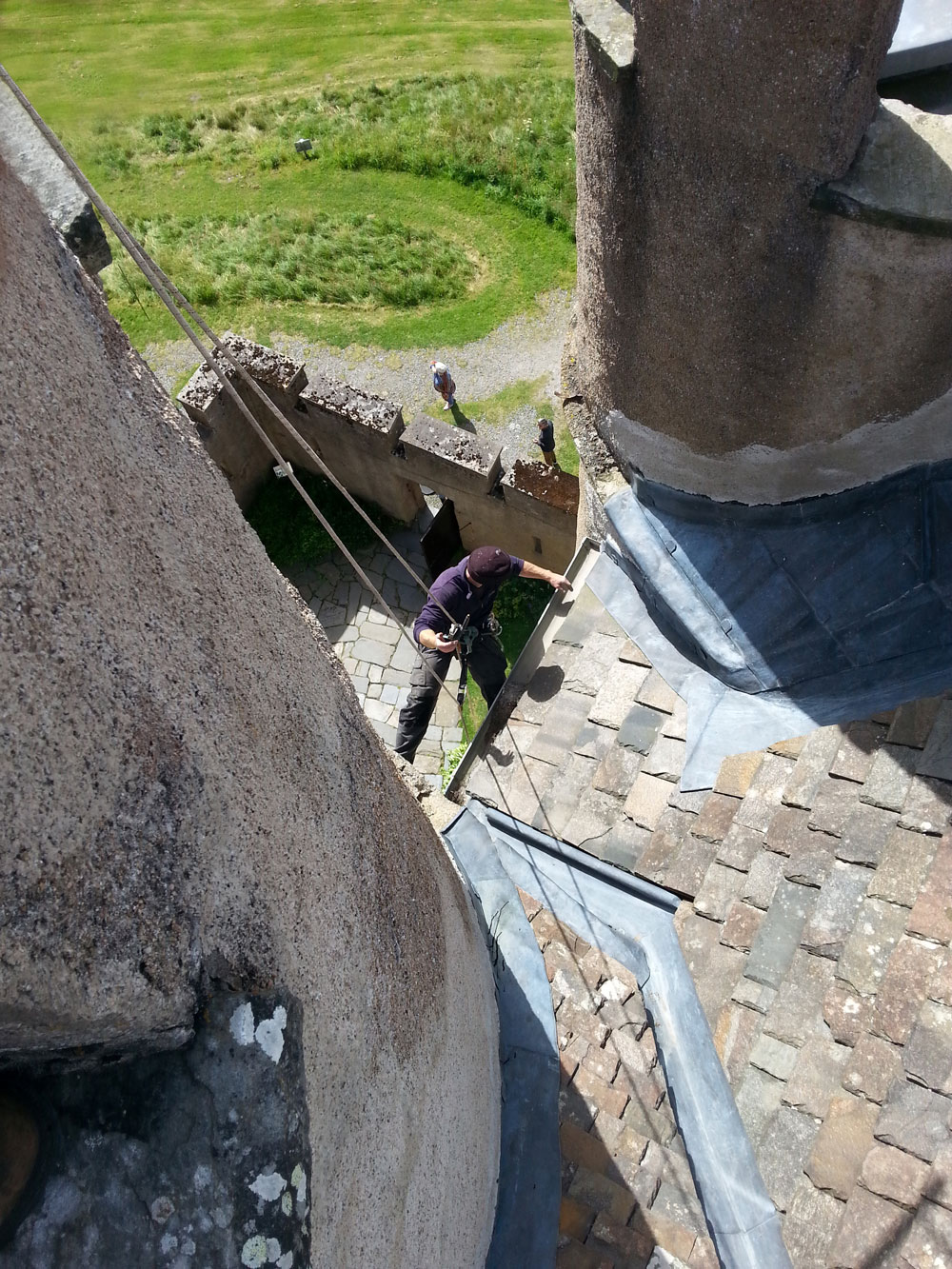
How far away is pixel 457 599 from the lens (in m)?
7.30

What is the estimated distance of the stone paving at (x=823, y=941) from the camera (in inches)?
130

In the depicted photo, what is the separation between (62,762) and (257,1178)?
2.86 feet

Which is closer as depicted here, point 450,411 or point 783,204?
point 783,204

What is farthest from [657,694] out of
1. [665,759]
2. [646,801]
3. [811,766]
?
[811,766]

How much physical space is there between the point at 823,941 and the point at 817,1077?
537 millimetres

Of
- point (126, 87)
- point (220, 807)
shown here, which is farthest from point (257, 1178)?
point (126, 87)

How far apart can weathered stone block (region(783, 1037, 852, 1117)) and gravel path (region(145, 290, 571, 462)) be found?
380 inches

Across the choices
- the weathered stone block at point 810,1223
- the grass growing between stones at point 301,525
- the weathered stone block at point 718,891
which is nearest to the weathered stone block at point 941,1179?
the weathered stone block at point 810,1223

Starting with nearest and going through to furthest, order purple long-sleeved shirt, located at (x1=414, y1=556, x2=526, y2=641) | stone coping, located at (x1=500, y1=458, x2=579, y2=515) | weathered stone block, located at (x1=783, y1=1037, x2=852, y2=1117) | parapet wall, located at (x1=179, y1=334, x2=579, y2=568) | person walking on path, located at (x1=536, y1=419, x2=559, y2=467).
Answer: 1. weathered stone block, located at (x1=783, y1=1037, x2=852, y2=1117)
2. purple long-sleeved shirt, located at (x1=414, y1=556, x2=526, y2=641)
3. stone coping, located at (x1=500, y1=458, x2=579, y2=515)
4. parapet wall, located at (x1=179, y1=334, x2=579, y2=568)
5. person walking on path, located at (x1=536, y1=419, x2=559, y2=467)

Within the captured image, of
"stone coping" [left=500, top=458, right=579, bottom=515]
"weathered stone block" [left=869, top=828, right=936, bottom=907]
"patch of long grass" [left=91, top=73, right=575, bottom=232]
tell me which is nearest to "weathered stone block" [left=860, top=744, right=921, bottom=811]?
"weathered stone block" [left=869, top=828, right=936, bottom=907]

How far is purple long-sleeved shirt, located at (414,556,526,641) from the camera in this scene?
7.27m

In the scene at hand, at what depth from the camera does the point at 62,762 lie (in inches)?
50.4

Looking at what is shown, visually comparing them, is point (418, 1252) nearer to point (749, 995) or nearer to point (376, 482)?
point (749, 995)

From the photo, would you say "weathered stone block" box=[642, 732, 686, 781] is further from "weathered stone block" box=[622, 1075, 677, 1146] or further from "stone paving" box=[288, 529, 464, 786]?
"stone paving" box=[288, 529, 464, 786]
